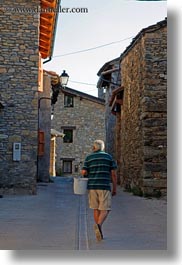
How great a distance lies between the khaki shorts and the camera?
5.49 meters

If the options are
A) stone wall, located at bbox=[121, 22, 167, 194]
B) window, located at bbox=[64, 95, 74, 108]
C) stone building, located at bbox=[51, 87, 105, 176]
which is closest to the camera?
stone wall, located at bbox=[121, 22, 167, 194]

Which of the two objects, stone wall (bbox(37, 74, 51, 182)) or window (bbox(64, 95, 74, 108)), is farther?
window (bbox(64, 95, 74, 108))

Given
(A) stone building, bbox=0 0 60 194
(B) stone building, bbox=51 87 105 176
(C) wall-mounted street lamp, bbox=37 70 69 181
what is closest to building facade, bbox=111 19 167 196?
(A) stone building, bbox=0 0 60 194

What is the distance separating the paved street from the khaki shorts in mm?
381

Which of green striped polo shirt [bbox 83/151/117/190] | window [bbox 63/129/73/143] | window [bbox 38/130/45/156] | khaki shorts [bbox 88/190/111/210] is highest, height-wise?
window [bbox 63/129/73/143]

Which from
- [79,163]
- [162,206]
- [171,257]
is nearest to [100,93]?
[79,163]

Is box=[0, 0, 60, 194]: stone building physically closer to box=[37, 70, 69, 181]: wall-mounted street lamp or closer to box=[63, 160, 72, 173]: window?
box=[37, 70, 69, 181]: wall-mounted street lamp

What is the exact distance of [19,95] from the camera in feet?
37.8

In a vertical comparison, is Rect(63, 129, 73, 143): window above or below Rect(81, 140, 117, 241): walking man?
above

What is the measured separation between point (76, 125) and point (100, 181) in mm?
19024

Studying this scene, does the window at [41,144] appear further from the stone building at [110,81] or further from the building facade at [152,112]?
the building facade at [152,112]

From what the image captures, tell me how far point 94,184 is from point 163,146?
524 cm

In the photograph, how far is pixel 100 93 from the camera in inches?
1025

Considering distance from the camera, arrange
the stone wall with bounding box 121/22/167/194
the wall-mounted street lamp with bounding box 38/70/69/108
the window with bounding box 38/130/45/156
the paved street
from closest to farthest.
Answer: the paved street
the stone wall with bounding box 121/22/167/194
the wall-mounted street lamp with bounding box 38/70/69/108
the window with bounding box 38/130/45/156
